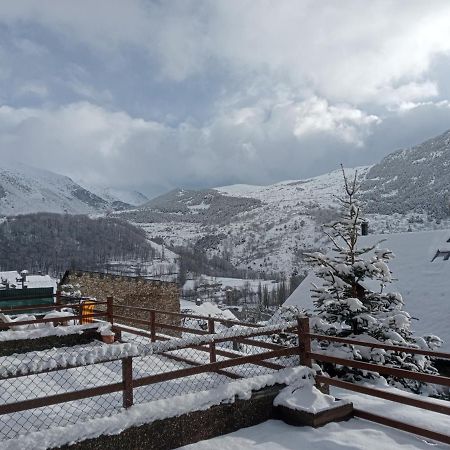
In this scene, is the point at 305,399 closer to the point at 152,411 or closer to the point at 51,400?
the point at 152,411

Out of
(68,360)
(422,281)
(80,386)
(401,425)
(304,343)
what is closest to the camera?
(68,360)

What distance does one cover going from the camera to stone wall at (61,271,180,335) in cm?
2586

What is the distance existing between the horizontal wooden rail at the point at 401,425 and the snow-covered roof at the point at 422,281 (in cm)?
1329

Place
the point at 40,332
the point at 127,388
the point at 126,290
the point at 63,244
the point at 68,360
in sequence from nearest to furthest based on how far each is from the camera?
1. the point at 68,360
2. the point at 127,388
3. the point at 40,332
4. the point at 126,290
5. the point at 63,244

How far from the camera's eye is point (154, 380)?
5.55 metres

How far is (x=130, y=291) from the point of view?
92.4 feet

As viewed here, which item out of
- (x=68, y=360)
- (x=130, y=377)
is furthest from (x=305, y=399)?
(x=68, y=360)

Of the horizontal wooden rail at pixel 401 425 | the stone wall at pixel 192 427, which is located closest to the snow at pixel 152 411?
the stone wall at pixel 192 427

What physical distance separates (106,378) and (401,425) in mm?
5404

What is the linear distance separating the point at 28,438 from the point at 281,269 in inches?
7193

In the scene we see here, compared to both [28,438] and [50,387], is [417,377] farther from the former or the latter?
A: [50,387]

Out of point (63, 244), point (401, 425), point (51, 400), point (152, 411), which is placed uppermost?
point (63, 244)

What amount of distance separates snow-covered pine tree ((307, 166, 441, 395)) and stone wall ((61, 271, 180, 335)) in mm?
16662

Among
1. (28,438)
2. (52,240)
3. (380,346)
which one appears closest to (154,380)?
(28,438)
